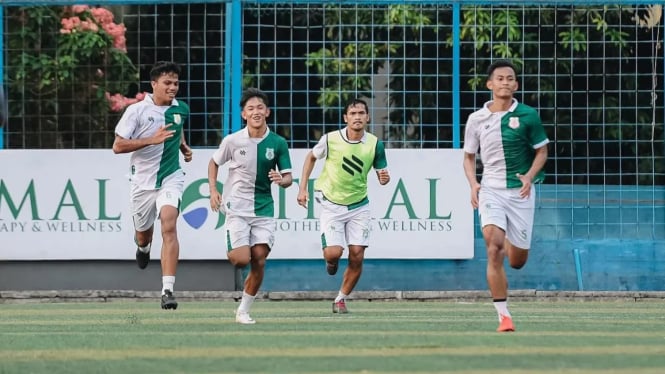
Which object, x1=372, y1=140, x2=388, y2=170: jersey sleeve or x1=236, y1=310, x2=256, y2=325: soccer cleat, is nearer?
x1=236, y1=310, x2=256, y2=325: soccer cleat

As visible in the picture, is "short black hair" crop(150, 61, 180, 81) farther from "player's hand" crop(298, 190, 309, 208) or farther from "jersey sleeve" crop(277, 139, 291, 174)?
"player's hand" crop(298, 190, 309, 208)

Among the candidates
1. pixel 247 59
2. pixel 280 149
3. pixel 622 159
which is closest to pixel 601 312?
pixel 280 149

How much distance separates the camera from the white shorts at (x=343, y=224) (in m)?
17.3

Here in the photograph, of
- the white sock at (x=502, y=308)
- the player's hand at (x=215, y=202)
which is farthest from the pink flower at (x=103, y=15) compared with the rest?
the white sock at (x=502, y=308)

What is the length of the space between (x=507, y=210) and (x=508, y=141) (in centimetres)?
52

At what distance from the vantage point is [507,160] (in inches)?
538

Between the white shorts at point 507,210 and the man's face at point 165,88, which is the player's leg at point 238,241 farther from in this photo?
the white shorts at point 507,210

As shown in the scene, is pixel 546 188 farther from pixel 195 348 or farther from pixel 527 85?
pixel 195 348

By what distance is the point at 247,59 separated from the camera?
20.9 m

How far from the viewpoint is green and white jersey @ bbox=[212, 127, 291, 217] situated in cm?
1538

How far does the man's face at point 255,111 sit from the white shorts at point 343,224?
213 centimetres

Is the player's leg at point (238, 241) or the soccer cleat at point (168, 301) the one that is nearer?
the player's leg at point (238, 241)

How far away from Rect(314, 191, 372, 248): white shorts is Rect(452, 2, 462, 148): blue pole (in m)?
3.50

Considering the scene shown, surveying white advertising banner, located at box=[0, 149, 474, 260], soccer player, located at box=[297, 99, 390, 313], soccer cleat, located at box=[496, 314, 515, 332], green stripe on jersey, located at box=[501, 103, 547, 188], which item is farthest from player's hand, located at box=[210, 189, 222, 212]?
white advertising banner, located at box=[0, 149, 474, 260]
